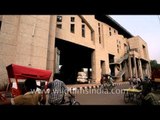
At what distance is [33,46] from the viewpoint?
16188mm

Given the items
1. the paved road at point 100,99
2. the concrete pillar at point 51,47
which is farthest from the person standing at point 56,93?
the concrete pillar at point 51,47

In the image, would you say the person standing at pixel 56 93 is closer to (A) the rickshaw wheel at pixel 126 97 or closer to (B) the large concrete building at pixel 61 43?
(B) the large concrete building at pixel 61 43

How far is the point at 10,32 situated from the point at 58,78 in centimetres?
1177

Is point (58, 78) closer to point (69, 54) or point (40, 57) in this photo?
point (40, 57)

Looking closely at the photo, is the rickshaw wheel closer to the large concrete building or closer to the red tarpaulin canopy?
the large concrete building

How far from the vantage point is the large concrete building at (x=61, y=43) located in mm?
14406

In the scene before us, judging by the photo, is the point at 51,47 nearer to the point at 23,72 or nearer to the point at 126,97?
the point at 23,72

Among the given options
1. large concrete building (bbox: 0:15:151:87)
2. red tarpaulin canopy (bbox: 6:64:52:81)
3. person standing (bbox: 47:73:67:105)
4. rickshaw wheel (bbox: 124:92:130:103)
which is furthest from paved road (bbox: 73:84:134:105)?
person standing (bbox: 47:73:67:105)

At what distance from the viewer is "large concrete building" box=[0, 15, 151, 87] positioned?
47.3ft

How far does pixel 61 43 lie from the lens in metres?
25.3

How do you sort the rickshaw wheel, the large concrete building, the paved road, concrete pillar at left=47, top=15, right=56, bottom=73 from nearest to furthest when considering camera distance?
1. the paved road
2. the rickshaw wheel
3. the large concrete building
4. concrete pillar at left=47, top=15, right=56, bottom=73

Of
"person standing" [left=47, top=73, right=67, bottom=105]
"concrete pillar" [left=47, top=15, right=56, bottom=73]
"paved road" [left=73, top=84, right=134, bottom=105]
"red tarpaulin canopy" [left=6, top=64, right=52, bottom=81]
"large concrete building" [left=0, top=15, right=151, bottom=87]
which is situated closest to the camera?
"person standing" [left=47, top=73, right=67, bottom=105]
